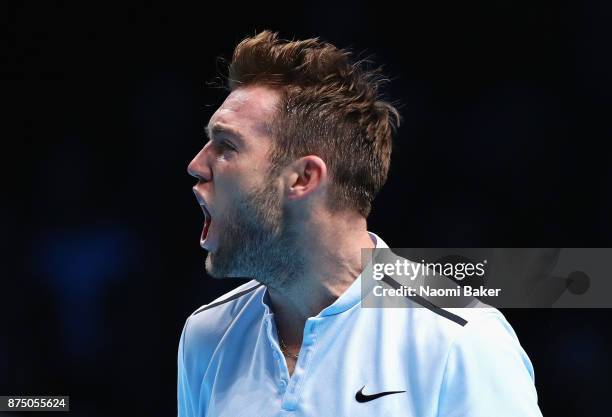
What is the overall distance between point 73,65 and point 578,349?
11.3 feet

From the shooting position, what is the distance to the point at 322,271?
2309 millimetres

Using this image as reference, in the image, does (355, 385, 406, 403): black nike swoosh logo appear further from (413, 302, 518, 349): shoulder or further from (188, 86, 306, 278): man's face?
(188, 86, 306, 278): man's face

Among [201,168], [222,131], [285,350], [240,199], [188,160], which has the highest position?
[188,160]

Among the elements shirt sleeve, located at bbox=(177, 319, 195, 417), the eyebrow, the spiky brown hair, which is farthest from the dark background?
the eyebrow

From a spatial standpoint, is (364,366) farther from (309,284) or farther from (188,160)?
(188,160)

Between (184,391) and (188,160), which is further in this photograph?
(188,160)

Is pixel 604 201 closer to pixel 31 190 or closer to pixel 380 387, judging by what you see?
pixel 380 387

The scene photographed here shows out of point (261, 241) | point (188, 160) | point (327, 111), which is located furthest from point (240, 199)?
point (188, 160)

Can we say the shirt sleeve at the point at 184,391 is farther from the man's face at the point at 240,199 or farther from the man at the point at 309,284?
the man's face at the point at 240,199

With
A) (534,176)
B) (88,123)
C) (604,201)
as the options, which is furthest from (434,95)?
(88,123)

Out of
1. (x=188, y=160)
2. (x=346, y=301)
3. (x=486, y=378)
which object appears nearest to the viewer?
(x=486, y=378)

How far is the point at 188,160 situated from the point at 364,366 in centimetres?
296

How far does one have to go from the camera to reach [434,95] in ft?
15.1

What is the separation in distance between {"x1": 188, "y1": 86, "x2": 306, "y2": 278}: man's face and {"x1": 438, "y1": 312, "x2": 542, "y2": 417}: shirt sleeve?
0.58 metres
